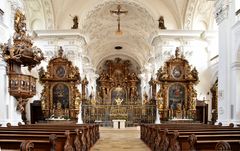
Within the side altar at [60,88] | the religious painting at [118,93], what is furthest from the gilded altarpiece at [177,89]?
the religious painting at [118,93]

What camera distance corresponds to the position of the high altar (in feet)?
59.5

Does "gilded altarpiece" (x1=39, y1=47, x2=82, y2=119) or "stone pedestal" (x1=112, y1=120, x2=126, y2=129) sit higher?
"gilded altarpiece" (x1=39, y1=47, x2=82, y2=119)

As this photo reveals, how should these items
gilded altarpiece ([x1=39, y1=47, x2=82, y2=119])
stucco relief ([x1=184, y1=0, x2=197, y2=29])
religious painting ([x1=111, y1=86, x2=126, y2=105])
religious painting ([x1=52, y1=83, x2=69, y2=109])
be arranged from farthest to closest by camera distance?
religious painting ([x1=111, y1=86, x2=126, y2=105])
stucco relief ([x1=184, y1=0, x2=197, y2=29])
religious painting ([x1=52, y1=83, x2=69, y2=109])
gilded altarpiece ([x1=39, y1=47, x2=82, y2=119])

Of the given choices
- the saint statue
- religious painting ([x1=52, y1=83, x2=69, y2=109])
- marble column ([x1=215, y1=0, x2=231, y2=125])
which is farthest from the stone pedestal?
marble column ([x1=215, y1=0, x2=231, y2=125])

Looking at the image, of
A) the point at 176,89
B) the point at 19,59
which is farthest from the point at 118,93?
the point at 19,59

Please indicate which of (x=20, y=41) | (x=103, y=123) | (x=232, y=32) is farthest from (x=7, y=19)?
(x=103, y=123)

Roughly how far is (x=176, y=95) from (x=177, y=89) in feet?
1.09

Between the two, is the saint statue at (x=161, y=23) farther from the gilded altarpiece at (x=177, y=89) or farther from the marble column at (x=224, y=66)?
the marble column at (x=224, y=66)

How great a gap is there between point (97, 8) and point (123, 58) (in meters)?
17.3

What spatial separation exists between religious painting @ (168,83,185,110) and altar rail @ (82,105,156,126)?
210 centimetres

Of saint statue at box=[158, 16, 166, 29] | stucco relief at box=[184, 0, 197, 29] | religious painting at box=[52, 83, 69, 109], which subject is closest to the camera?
religious painting at box=[52, 83, 69, 109]

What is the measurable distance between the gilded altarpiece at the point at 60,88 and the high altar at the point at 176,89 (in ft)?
14.9

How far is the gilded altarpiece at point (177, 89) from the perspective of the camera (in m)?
18.1

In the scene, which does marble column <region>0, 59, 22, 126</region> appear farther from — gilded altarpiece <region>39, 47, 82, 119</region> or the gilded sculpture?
gilded altarpiece <region>39, 47, 82, 119</region>
